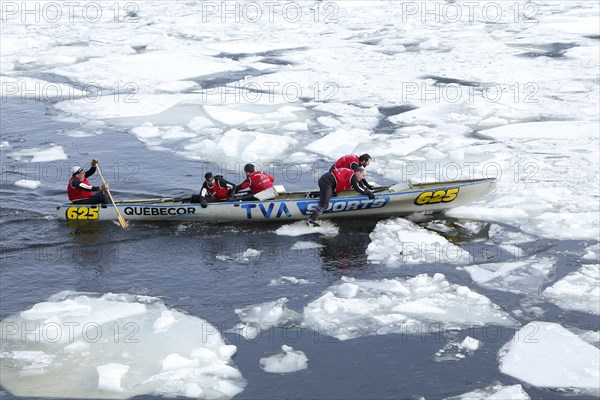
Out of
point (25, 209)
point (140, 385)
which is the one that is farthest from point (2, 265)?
point (140, 385)

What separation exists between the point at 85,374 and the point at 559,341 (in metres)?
5.92

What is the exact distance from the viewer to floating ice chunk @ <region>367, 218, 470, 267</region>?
41.8ft

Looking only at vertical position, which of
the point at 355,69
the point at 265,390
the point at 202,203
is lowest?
the point at 265,390

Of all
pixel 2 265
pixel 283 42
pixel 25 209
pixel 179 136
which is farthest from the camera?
pixel 283 42

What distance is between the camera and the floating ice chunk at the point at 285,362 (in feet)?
31.6

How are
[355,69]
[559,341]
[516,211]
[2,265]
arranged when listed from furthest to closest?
[355,69] < [516,211] < [2,265] < [559,341]

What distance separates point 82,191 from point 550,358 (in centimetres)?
908

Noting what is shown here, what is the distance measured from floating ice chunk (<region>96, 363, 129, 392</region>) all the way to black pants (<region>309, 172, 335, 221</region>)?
18.3 ft

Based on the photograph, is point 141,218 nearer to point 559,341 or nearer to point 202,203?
point 202,203

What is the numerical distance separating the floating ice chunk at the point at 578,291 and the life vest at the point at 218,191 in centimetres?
607

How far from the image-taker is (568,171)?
15.9 meters

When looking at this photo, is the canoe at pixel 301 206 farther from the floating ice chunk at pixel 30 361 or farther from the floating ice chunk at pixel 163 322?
the floating ice chunk at pixel 30 361
